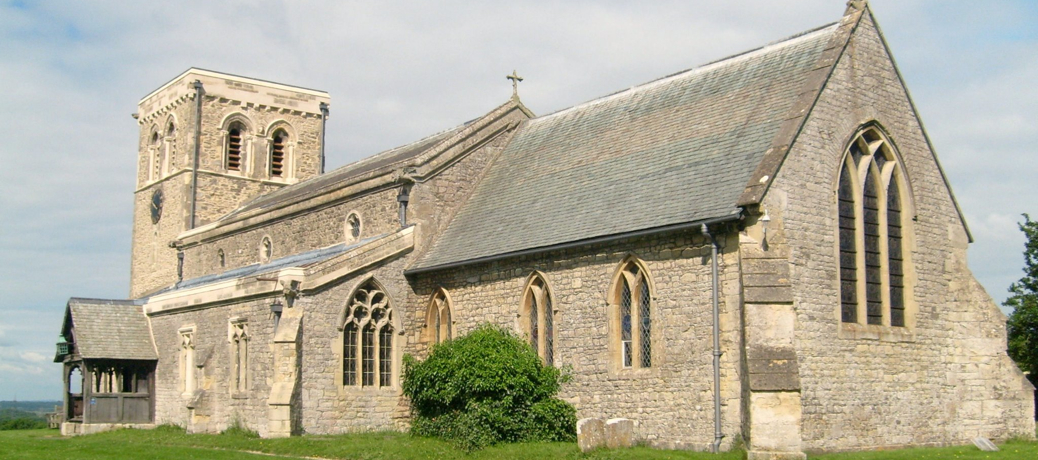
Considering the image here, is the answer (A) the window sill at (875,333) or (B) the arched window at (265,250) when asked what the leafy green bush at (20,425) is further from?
(A) the window sill at (875,333)

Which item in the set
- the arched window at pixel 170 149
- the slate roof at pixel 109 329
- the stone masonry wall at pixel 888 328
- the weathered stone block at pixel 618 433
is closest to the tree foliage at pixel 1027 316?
the stone masonry wall at pixel 888 328

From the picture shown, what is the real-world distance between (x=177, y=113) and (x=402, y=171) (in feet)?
67.2

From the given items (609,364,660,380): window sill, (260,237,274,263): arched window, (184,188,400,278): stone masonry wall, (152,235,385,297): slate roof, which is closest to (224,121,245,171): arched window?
(184,188,400,278): stone masonry wall

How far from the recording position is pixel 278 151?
1852 inches

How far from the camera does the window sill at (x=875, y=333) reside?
20719 millimetres

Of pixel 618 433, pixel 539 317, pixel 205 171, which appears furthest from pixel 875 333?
pixel 205 171

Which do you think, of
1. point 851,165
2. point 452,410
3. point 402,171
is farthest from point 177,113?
point 851,165

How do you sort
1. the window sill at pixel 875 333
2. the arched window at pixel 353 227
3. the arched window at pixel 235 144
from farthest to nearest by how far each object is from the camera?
the arched window at pixel 235 144 < the arched window at pixel 353 227 < the window sill at pixel 875 333

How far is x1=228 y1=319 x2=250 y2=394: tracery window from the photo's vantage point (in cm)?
2779

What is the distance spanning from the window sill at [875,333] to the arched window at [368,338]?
11.4m

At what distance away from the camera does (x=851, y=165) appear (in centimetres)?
2194

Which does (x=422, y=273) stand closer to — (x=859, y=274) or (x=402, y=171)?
(x=402, y=171)

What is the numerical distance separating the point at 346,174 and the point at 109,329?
8973 millimetres

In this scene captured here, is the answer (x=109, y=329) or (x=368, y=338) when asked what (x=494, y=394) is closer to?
(x=368, y=338)
